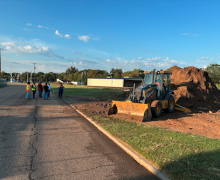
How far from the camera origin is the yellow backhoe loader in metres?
8.81

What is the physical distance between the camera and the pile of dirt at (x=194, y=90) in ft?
46.6

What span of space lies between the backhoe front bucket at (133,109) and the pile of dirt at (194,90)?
6476 millimetres

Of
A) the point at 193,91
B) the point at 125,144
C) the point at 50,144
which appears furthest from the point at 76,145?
the point at 193,91

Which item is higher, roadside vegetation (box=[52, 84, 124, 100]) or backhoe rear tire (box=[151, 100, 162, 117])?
backhoe rear tire (box=[151, 100, 162, 117])

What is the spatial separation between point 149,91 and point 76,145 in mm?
5720

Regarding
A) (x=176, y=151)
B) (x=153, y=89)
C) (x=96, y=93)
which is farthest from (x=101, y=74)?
(x=176, y=151)

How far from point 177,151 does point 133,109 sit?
173 inches

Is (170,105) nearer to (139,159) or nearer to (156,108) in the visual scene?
(156,108)

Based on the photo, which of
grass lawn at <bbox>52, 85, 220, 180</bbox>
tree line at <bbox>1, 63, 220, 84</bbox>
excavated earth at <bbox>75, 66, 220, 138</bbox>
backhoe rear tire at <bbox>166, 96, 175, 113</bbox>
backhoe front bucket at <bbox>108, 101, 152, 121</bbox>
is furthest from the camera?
tree line at <bbox>1, 63, 220, 84</bbox>

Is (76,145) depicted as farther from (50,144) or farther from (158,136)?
(158,136)

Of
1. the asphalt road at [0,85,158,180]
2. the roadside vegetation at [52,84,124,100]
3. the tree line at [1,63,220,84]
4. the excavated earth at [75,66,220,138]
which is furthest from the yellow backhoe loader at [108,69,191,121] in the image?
the tree line at [1,63,220,84]

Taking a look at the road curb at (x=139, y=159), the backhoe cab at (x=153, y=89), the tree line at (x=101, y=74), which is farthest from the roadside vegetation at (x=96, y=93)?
the tree line at (x=101, y=74)

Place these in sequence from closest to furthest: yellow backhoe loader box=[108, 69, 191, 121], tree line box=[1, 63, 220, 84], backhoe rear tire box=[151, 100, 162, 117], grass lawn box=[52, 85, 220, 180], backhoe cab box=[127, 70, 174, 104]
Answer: grass lawn box=[52, 85, 220, 180] → yellow backhoe loader box=[108, 69, 191, 121] → backhoe rear tire box=[151, 100, 162, 117] → backhoe cab box=[127, 70, 174, 104] → tree line box=[1, 63, 220, 84]

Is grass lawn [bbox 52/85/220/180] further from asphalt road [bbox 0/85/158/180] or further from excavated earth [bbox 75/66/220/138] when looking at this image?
excavated earth [bbox 75/66/220/138]
